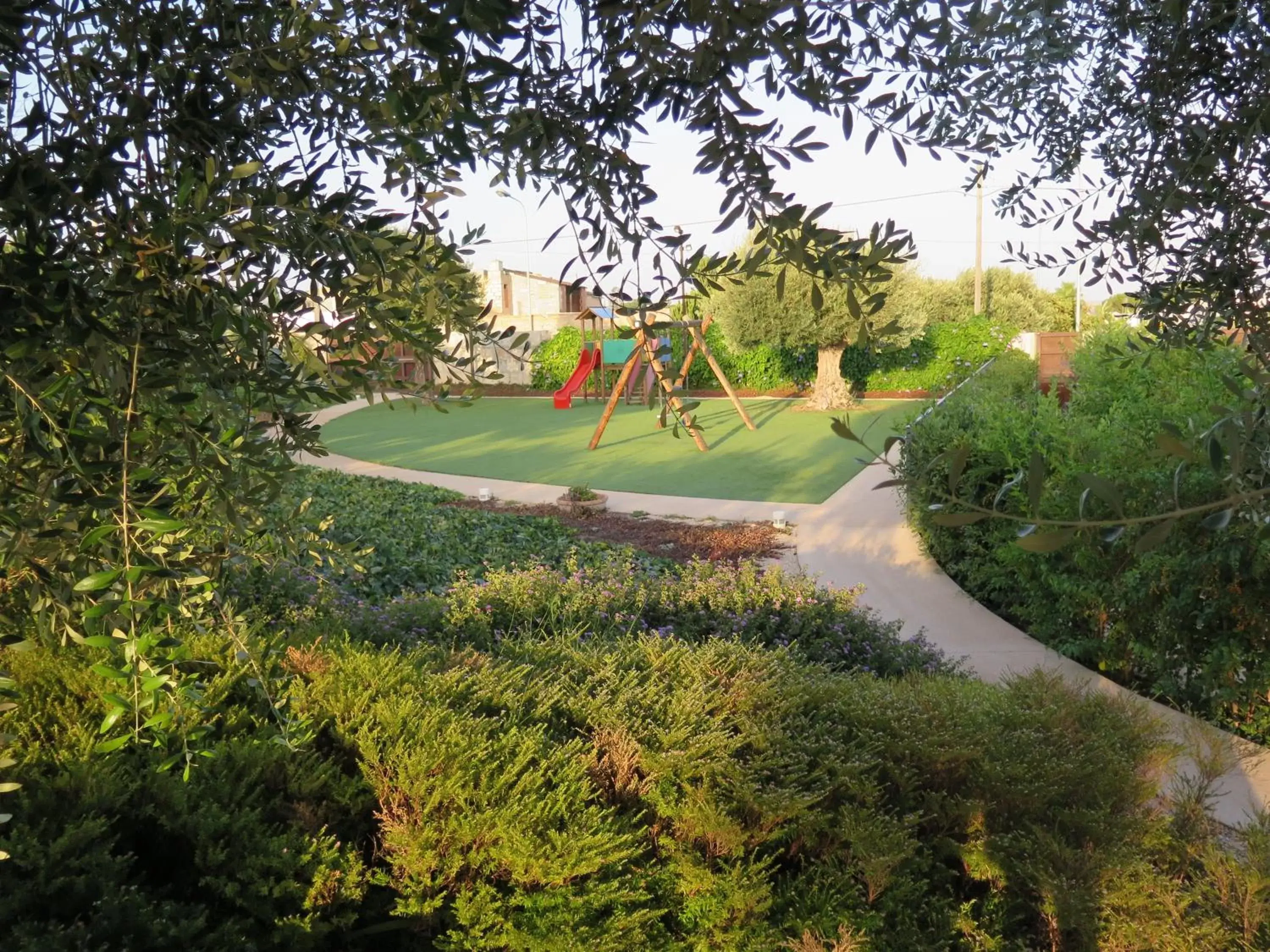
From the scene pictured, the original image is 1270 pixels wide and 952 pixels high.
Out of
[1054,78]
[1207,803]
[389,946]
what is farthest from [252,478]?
[1207,803]

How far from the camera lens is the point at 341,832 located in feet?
8.96

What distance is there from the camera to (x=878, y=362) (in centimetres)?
2534

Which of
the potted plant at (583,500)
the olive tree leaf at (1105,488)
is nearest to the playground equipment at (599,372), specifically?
the potted plant at (583,500)

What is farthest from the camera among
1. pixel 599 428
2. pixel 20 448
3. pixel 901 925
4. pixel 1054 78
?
pixel 599 428

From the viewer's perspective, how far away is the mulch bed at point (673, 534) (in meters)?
8.75

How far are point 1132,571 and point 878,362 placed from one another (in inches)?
829

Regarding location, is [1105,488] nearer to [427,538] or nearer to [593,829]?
[593,829]

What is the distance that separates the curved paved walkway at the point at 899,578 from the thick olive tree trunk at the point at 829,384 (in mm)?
9670

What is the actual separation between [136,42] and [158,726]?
116cm

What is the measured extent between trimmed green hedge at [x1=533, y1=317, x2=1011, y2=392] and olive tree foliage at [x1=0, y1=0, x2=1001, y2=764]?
22.5 meters

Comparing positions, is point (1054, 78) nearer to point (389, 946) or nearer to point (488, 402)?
point (389, 946)

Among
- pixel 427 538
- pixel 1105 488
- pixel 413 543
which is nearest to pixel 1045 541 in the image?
pixel 1105 488

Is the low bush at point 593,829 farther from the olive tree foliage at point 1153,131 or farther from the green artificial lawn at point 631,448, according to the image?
the green artificial lawn at point 631,448

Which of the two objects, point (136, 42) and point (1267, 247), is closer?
point (136, 42)
